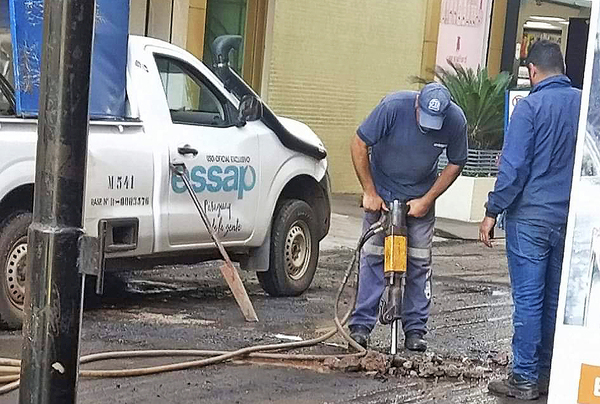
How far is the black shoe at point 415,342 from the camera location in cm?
798

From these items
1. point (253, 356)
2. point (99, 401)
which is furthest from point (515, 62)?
point (99, 401)

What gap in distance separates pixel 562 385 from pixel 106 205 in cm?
417

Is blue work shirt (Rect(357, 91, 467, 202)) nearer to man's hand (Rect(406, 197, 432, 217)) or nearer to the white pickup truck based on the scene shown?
man's hand (Rect(406, 197, 432, 217))

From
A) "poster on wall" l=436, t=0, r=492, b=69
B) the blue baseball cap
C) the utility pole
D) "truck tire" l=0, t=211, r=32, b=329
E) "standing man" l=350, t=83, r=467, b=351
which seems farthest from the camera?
"poster on wall" l=436, t=0, r=492, b=69

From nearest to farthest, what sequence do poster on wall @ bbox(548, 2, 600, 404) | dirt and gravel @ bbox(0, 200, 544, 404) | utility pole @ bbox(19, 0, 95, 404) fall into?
utility pole @ bbox(19, 0, 95, 404)
poster on wall @ bbox(548, 2, 600, 404)
dirt and gravel @ bbox(0, 200, 544, 404)

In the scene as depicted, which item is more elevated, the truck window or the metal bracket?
the truck window

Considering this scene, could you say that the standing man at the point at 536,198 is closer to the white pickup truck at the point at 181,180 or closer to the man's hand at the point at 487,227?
the man's hand at the point at 487,227

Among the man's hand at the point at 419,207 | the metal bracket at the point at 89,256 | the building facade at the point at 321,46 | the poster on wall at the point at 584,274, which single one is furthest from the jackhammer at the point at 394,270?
the building facade at the point at 321,46

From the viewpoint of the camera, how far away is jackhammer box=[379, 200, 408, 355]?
764 cm

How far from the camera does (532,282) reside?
22.2ft

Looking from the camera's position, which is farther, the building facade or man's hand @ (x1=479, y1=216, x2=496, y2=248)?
the building facade

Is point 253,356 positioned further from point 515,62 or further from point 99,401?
point 515,62

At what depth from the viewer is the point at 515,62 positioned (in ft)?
75.1

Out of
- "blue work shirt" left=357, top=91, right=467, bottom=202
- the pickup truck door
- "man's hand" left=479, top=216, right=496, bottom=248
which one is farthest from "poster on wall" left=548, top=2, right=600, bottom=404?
the pickup truck door
